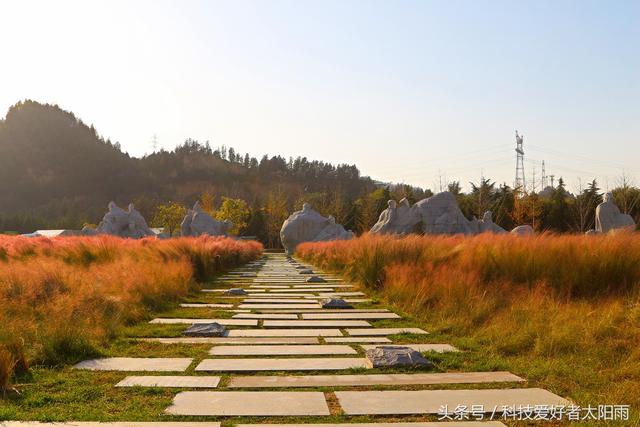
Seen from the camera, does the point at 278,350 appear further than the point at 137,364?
Yes

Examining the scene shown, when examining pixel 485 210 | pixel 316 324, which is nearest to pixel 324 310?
pixel 316 324

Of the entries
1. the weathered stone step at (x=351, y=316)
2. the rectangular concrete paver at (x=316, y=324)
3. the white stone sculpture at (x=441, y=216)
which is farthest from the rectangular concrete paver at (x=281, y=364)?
the white stone sculpture at (x=441, y=216)

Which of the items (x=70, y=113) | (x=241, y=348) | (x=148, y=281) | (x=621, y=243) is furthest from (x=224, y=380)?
(x=70, y=113)

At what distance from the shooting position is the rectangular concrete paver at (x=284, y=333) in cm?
468

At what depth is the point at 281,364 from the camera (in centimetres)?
352

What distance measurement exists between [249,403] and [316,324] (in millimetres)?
2611

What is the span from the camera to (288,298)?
7.71 m

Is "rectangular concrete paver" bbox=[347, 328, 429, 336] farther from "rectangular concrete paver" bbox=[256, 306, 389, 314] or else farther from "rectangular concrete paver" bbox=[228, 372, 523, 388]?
"rectangular concrete paver" bbox=[228, 372, 523, 388]

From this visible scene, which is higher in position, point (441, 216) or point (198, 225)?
point (441, 216)

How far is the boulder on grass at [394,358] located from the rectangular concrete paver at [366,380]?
17cm

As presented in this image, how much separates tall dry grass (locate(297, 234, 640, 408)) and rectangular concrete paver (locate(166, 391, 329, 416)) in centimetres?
138

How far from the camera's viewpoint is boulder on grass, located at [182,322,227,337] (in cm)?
460

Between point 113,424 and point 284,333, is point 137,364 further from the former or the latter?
point 284,333

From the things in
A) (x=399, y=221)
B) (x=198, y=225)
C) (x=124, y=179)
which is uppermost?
(x=124, y=179)
